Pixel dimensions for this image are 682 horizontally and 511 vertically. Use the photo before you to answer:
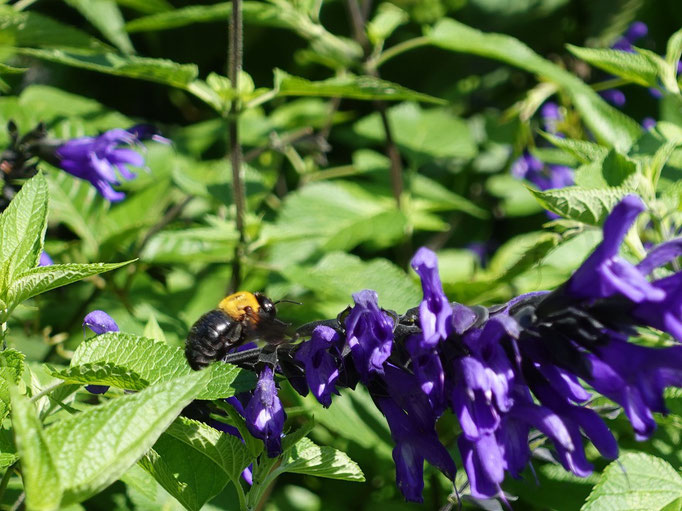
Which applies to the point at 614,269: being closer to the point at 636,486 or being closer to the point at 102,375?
the point at 636,486

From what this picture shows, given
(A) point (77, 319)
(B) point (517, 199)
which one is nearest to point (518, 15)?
(B) point (517, 199)

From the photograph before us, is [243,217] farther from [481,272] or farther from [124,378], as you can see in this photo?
[124,378]

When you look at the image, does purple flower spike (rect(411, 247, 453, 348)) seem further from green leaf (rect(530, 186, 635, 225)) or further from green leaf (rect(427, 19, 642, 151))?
green leaf (rect(427, 19, 642, 151))

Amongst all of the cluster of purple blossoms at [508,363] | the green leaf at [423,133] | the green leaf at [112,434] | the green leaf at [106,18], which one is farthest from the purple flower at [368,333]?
the green leaf at [106,18]

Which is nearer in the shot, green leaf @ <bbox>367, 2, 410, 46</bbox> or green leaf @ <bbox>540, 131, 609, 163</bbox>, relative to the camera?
green leaf @ <bbox>540, 131, 609, 163</bbox>

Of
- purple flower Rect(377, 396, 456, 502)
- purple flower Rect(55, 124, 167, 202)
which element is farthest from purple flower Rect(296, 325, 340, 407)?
purple flower Rect(55, 124, 167, 202)

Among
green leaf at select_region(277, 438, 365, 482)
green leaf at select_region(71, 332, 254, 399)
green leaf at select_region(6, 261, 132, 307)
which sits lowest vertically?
green leaf at select_region(277, 438, 365, 482)
